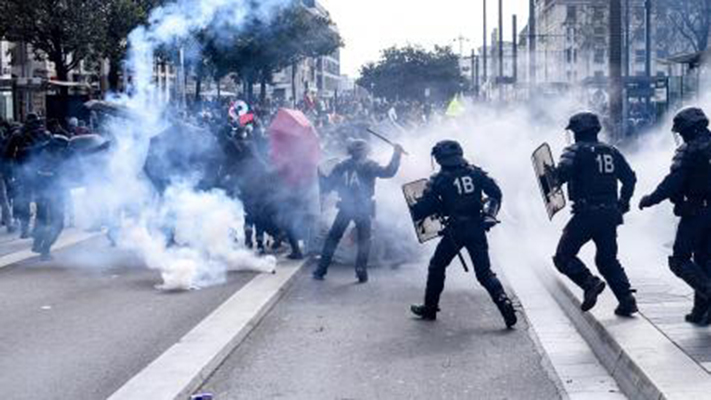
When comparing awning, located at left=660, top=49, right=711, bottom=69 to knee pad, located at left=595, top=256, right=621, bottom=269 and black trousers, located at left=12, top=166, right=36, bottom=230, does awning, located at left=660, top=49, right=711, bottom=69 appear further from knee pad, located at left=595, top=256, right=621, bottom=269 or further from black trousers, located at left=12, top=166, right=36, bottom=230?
knee pad, located at left=595, top=256, right=621, bottom=269

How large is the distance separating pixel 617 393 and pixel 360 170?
5.71 m

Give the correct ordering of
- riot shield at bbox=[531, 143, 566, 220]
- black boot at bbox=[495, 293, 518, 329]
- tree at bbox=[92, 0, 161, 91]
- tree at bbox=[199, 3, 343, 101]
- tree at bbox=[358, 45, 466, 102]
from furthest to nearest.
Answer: tree at bbox=[358, 45, 466, 102] < tree at bbox=[92, 0, 161, 91] < tree at bbox=[199, 3, 343, 101] < riot shield at bbox=[531, 143, 566, 220] < black boot at bbox=[495, 293, 518, 329]

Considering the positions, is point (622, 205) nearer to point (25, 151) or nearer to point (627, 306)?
point (627, 306)

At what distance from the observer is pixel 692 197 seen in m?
8.65

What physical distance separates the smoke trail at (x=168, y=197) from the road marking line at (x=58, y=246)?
49cm

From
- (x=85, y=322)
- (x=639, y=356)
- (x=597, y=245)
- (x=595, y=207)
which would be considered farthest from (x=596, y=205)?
(x=85, y=322)

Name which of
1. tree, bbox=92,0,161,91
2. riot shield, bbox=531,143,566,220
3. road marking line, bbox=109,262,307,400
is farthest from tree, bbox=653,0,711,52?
riot shield, bbox=531,143,566,220

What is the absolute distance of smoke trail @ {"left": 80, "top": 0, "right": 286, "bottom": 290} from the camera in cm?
1352

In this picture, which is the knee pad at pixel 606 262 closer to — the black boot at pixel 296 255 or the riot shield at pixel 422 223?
the riot shield at pixel 422 223

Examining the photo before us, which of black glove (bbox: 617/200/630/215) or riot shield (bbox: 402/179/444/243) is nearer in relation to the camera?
black glove (bbox: 617/200/630/215)

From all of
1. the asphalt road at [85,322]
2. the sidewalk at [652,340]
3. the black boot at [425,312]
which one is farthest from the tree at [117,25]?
the sidewalk at [652,340]

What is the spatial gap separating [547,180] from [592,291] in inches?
44.0

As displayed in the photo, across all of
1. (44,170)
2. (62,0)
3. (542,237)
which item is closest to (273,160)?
(44,170)

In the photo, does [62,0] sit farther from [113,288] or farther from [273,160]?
[113,288]
